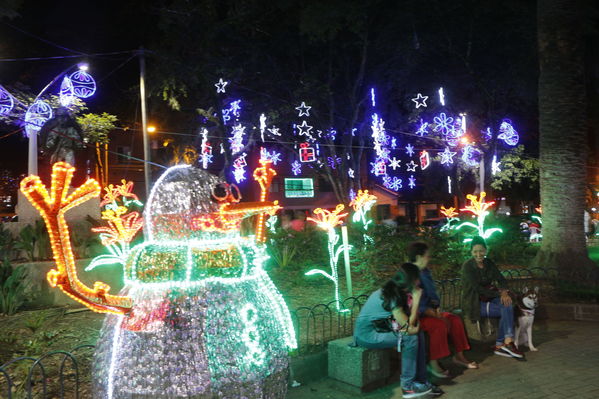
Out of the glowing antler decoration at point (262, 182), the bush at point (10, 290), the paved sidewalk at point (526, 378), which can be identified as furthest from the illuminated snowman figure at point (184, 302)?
the bush at point (10, 290)

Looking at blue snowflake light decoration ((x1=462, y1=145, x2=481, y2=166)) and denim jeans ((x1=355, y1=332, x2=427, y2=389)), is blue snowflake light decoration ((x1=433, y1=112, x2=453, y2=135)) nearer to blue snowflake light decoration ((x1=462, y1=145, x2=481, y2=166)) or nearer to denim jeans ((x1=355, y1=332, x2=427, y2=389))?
blue snowflake light decoration ((x1=462, y1=145, x2=481, y2=166))

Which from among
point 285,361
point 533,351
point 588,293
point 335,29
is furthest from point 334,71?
point 285,361

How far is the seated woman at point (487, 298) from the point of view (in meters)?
6.11

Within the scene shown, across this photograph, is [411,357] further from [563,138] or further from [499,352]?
[563,138]

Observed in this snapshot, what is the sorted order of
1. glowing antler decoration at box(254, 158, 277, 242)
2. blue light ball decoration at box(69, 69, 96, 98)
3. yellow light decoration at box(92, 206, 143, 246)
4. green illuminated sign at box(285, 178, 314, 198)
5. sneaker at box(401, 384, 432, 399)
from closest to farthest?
glowing antler decoration at box(254, 158, 277, 242), sneaker at box(401, 384, 432, 399), yellow light decoration at box(92, 206, 143, 246), blue light ball decoration at box(69, 69, 96, 98), green illuminated sign at box(285, 178, 314, 198)

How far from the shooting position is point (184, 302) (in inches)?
123

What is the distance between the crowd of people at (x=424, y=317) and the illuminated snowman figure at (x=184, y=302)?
72.0 inches

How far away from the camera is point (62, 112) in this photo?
1100cm

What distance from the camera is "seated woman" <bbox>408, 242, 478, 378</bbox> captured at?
534cm

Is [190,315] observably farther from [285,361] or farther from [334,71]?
[334,71]

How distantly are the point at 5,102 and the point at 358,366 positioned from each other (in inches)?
420

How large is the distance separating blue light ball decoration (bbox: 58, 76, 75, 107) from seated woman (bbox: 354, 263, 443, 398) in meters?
10.0

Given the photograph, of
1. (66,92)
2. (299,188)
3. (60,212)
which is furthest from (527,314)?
(299,188)

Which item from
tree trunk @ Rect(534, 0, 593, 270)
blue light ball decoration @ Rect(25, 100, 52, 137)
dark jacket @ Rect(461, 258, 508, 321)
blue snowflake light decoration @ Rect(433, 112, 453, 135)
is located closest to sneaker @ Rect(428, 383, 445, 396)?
dark jacket @ Rect(461, 258, 508, 321)
